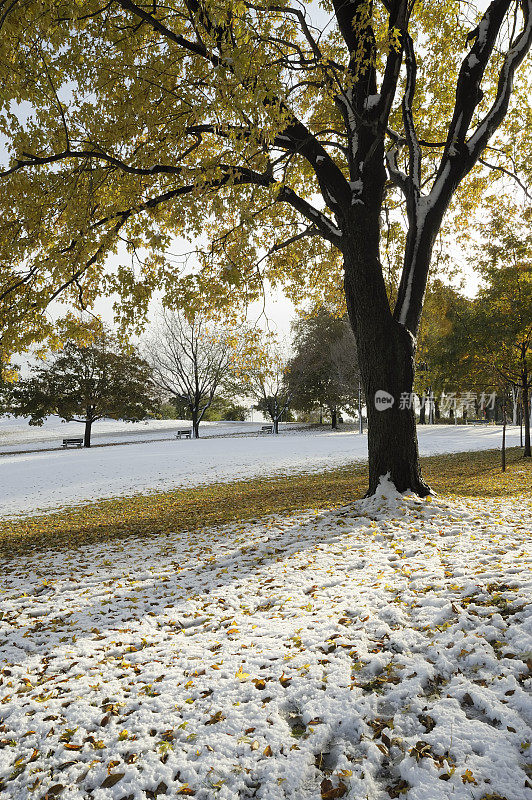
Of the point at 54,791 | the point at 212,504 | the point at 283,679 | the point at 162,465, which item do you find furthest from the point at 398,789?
the point at 162,465

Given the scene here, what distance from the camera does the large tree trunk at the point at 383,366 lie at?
7250 mm

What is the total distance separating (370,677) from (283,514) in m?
5.46

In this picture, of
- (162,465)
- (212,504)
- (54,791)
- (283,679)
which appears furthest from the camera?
(162,465)

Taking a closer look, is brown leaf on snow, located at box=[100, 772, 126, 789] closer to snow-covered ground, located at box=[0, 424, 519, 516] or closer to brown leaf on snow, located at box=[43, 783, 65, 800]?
brown leaf on snow, located at box=[43, 783, 65, 800]

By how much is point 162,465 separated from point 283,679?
17619 mm

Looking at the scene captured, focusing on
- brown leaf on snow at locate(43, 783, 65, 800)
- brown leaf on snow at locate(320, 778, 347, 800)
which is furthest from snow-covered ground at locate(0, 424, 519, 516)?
brown leaf on snow at locate(320, 778, 347, 800)

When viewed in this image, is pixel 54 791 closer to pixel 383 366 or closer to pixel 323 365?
pixel 383 366

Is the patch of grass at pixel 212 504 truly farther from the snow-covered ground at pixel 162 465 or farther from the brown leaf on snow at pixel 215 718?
the brown leaf on snow at pixel 215 718

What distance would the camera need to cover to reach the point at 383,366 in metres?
7.28

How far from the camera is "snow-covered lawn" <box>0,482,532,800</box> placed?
2297 mm

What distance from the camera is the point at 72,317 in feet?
32.1

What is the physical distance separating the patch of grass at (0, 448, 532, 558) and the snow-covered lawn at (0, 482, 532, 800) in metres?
3.06

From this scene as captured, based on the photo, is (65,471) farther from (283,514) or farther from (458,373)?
(458,373)

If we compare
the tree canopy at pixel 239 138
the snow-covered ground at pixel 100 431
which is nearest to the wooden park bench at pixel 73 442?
the snow-covered ground at pixel 100 431
